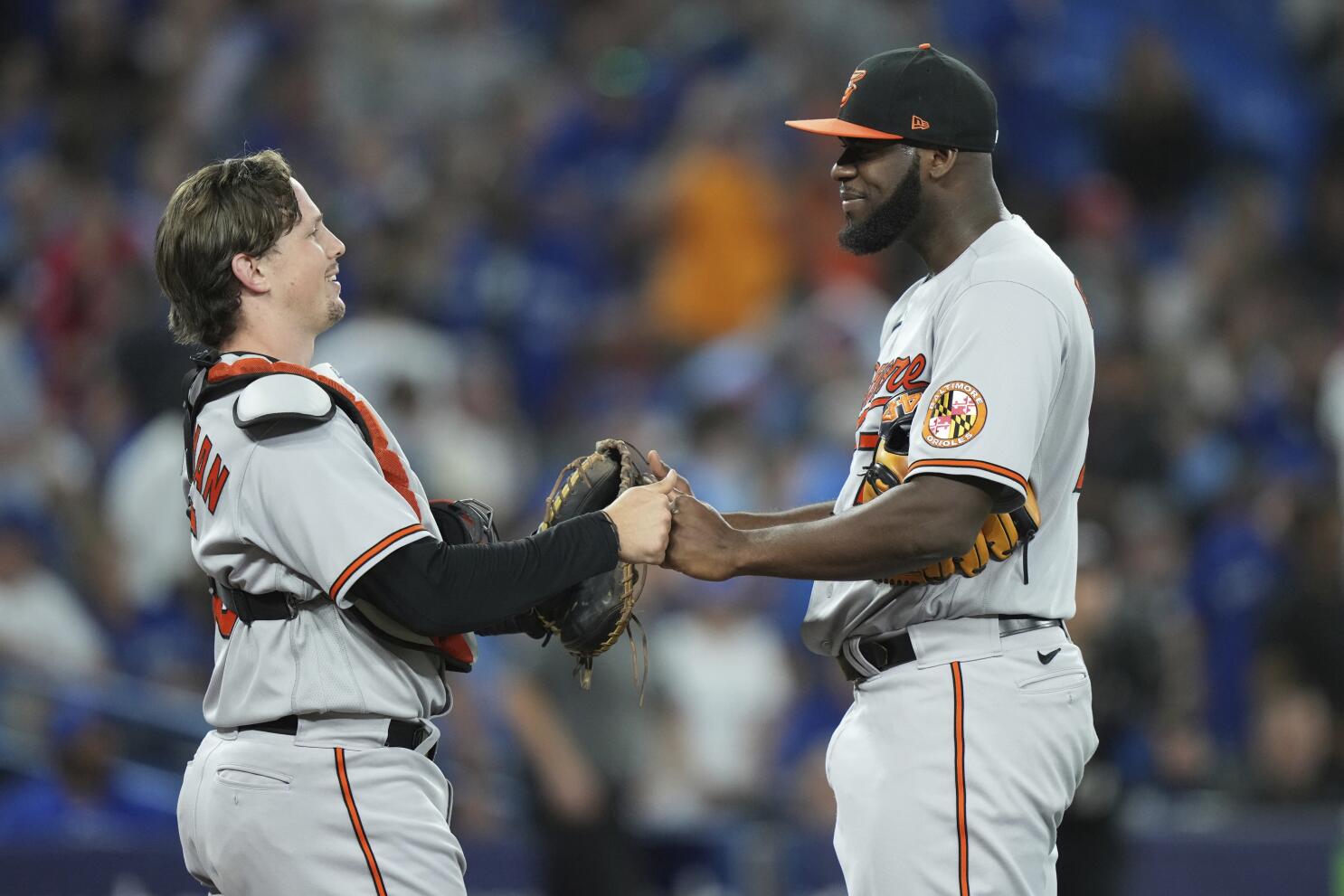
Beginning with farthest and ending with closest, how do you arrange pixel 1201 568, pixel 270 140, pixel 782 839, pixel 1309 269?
pixel 1309 269 < pixel 270 140 < pixel 1201 568 < pixel 782 839

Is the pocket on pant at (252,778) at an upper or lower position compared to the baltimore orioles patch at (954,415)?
lower

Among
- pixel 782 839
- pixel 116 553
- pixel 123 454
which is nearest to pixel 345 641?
pixel 782 839

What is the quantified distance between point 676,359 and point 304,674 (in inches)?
267

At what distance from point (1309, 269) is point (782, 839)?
615 cm

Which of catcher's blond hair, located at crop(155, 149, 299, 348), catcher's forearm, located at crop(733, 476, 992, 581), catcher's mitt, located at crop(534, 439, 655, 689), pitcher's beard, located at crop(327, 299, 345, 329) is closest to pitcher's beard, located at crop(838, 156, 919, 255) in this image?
catcher's forearm, located at crop(733, 476, 992, 581)

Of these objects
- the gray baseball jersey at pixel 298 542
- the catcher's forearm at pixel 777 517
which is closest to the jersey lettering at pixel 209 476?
the gray baseball jersey at pixel 298 542

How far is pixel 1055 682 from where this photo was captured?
368 cm

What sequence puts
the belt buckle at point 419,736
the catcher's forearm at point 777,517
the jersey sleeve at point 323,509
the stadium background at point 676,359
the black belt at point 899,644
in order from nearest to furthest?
the jersey sleeve at point 323,509 → the belt buckle at point 419,736 → the black belt at point 899,644 → the catcher's forearm at point 777,517 → the stadium background at point 676,359

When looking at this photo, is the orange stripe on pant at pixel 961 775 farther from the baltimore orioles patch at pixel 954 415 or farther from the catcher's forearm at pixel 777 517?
the catcher's forearm at pixel 777 517

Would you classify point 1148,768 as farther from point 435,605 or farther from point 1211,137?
point 1211,137

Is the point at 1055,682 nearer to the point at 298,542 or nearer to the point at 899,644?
the point at 899,644

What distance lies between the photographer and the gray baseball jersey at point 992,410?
3.50 m

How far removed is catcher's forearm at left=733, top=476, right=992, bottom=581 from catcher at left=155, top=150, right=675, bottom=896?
34 cm

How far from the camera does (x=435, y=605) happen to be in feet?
11.1
